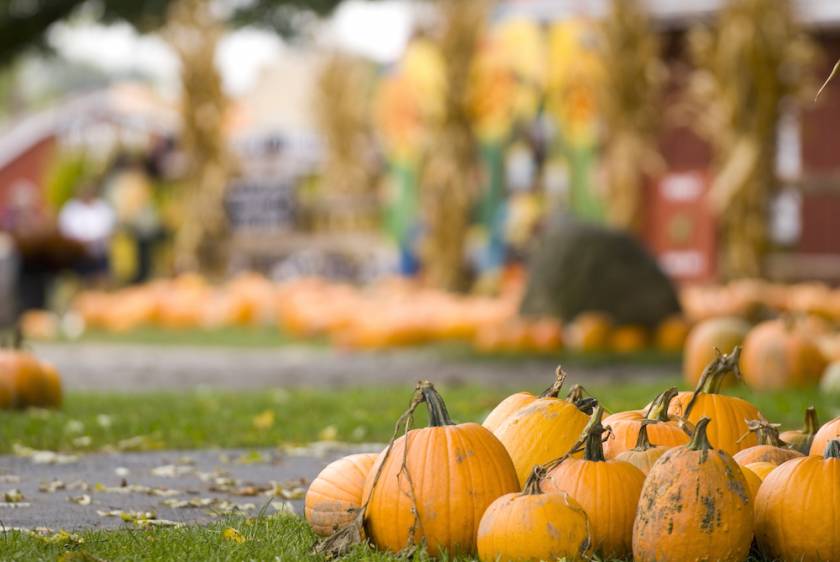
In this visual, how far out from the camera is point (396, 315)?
12.6m

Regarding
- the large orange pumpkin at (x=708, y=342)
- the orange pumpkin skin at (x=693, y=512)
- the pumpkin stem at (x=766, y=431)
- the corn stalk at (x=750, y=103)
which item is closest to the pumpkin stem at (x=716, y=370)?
the pumpkin stem at (x=766, y=431)

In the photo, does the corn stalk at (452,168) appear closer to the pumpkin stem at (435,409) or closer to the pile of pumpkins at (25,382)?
the pile of pumpkins at (25,382)

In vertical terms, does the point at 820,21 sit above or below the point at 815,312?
above

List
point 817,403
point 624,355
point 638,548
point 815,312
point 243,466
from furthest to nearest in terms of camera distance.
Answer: point 815,312 → point 624,355 → point 817,403 → point 243,466 → point 638,548

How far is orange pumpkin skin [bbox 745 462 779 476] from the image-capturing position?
355 cm

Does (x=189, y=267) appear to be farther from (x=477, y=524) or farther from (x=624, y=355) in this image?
(x=477, y=524)

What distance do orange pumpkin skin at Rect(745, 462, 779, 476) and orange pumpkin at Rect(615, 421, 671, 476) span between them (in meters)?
0.24

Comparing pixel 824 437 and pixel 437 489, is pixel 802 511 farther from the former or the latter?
pixel 437 489

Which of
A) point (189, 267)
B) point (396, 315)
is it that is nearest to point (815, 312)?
point (396, 315)

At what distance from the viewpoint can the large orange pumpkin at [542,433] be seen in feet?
11.8

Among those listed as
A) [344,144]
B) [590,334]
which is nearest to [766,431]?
[590,334]

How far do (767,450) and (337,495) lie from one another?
112 cm

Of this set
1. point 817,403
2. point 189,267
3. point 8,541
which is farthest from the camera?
point 189,267

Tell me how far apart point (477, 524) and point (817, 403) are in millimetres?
3981
